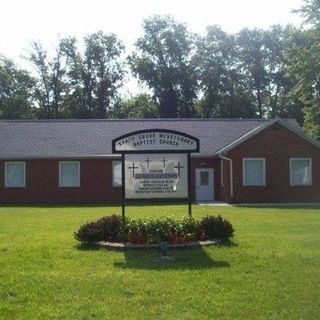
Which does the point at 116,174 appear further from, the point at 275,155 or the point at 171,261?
the point at 171,261

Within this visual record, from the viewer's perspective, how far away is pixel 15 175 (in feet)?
111

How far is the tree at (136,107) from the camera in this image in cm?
6810

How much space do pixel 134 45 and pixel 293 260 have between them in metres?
60.7

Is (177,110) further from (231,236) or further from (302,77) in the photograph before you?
(231,236)

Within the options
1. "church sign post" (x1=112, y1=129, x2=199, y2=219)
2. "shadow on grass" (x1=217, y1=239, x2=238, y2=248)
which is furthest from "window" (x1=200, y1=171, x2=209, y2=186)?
"shadow on grass" (x1=217, y1=239, x2=238, y2=248)

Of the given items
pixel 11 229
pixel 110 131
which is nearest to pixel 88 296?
pixel 11 229

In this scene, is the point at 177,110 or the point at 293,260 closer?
the point at 293,260

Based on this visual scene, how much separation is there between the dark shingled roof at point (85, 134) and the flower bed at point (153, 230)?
1961cm

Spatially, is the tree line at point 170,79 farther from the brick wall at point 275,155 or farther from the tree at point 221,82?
the brick wall at point 275,155

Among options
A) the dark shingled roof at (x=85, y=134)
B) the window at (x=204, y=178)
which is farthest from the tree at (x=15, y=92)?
the window at (x=204, y=178)

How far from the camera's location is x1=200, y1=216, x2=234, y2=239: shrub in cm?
1397

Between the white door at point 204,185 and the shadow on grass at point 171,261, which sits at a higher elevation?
the white door at point 204,185

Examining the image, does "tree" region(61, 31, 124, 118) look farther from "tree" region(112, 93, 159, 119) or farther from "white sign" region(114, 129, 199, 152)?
"white sign" region(114, 129, 199, 152)

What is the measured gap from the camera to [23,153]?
33.7m
